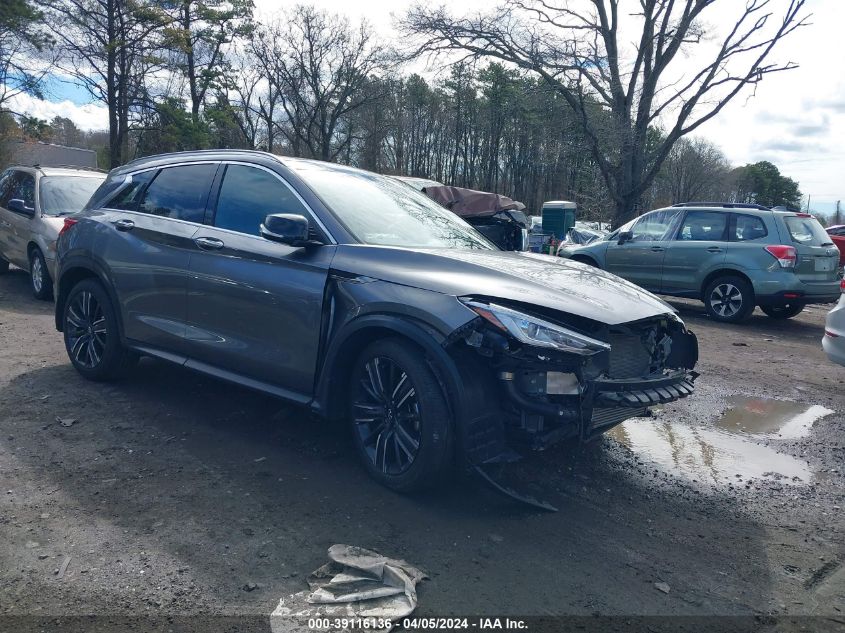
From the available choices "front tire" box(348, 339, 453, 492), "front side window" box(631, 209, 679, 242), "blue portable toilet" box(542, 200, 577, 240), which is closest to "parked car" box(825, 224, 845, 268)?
"front side window" box(631, 209, 679, 242)

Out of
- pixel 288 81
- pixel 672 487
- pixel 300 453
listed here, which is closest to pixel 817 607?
pixel 672 487

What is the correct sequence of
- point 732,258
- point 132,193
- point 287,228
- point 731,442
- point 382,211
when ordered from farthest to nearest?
1. point 732,258
2. point 132,193
3. point 731,442
4. point 382,211
5. point 287,228

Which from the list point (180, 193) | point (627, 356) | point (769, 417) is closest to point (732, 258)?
point (769, 417)

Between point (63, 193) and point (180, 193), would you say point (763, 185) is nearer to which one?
point (63, 193)

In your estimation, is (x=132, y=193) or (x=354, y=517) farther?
(x=132, y=193)

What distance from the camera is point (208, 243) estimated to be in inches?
183

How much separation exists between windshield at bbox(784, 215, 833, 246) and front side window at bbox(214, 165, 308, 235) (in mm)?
8846

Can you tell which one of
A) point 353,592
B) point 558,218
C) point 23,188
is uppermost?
point 558,218

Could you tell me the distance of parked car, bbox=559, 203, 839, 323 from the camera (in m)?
10.4

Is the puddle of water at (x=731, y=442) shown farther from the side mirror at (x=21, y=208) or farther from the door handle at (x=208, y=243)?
the side mirror at (x=21, y=208)

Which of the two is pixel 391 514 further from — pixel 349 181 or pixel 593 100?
pixel 593 100

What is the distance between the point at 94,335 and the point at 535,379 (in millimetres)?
3883

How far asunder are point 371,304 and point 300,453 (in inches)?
47.1

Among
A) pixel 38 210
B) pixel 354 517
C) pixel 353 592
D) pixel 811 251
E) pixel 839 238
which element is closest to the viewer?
pixel 353 592
